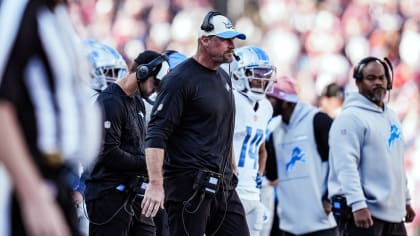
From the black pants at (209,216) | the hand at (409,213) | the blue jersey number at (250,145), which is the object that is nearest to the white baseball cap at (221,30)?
the black pants at (209,216)

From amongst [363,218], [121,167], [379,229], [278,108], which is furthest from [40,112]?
[278,108]

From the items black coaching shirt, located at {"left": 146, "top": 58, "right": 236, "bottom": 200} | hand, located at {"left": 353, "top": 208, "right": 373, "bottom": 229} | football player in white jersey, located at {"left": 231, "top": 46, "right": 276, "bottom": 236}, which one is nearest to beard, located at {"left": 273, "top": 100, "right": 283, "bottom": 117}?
football player in white jersey, located at {"left": 231, "top": 46, "right": 276, "bottom": 236}

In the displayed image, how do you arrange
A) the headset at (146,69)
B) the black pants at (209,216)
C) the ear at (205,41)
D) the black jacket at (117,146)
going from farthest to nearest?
the headset at (146,69), the black jacket at (117,146), the ear at (205,41), the black pants at (209,216)

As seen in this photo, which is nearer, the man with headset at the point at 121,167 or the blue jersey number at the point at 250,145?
the man with headset at the point at 121,167

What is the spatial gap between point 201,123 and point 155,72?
2.96 feet

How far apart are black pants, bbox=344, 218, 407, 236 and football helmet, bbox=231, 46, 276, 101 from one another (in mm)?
1238

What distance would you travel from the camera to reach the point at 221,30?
8.33m

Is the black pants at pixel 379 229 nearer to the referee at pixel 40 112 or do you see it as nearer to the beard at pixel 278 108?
the beard at pixel 278 108

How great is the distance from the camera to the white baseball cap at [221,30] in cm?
829

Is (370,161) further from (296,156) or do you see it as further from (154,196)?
(154,196)

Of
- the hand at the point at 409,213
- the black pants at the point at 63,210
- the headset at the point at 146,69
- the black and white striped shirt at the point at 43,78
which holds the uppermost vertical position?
the black and white striped shirt at the point at 43,78

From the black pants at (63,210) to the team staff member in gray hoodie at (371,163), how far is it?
5029 millimetres

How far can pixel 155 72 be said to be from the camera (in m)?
8.78

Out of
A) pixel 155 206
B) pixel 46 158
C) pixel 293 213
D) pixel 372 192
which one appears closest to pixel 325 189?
pixel 293 213
